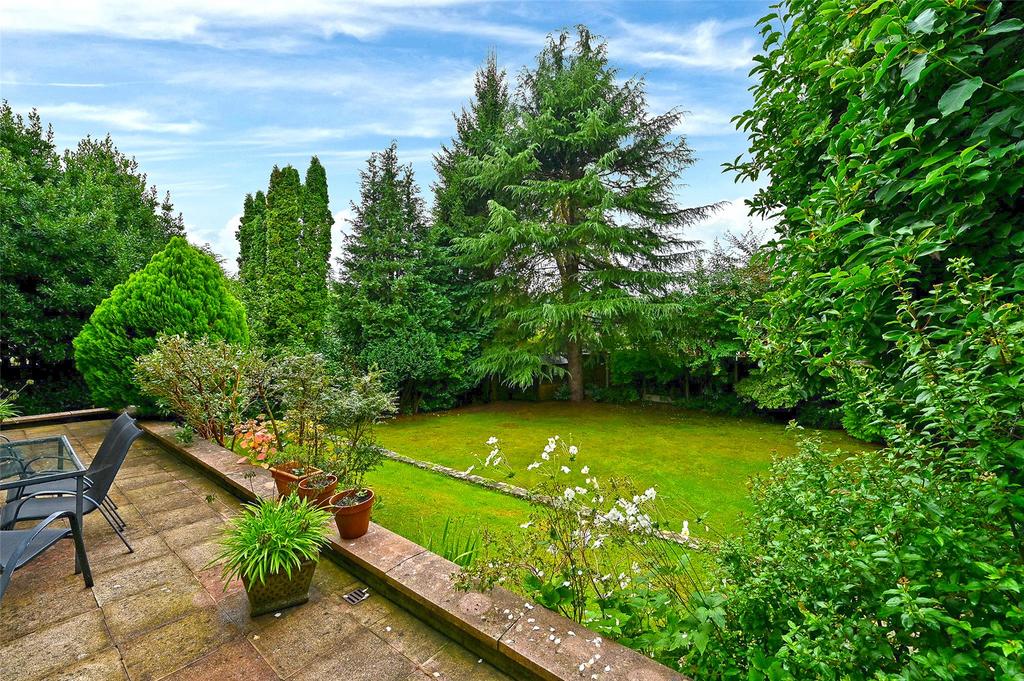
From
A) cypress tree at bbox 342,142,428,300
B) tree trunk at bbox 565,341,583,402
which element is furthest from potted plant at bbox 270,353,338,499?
tree trunk at bbox 565,341,583,402

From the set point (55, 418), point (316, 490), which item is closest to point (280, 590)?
point (316, 490)

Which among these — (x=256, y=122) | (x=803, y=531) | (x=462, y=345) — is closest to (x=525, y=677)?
(x=803, y=531)

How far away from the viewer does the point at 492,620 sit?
2236 millimetres

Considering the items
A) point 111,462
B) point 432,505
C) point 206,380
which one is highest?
point 206,380

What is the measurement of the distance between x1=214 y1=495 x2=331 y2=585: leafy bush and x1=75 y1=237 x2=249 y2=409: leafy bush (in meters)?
5.65

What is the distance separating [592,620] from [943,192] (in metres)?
2.30

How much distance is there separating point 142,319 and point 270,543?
646cm

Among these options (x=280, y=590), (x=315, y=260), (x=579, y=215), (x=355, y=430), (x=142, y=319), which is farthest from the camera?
(x=315, y=260)

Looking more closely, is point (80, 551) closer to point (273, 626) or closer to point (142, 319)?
point (273, 626)

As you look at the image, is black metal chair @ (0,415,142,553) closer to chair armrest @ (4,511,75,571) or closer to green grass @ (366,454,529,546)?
chair armrest @ (4,511,75,571)

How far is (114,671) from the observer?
2148mm

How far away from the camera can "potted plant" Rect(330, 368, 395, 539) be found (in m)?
3.26

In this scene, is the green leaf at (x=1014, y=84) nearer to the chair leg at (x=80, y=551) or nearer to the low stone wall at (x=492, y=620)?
the low stone wall at (x=492, y=620)

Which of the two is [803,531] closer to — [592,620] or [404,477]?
[592,620]
